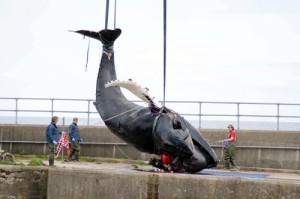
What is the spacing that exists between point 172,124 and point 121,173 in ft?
13.1

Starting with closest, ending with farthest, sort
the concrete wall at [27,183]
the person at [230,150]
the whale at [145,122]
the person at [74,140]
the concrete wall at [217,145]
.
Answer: the concrete wall at [27,183] → the whale at [145,122] → the person at [230,150] → the person at [74,140] → the concrete wall at [217,145]

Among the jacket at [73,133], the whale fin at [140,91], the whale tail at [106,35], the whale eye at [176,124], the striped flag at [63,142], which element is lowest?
the striped flag at [63,142]

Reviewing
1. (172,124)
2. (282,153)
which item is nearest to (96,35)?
(172,124)

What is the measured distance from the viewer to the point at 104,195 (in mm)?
14016

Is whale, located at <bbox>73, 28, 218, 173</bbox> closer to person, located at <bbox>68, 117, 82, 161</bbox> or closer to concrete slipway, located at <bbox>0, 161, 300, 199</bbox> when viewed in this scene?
concrete slipway, located at <bbox>0, 161, 300, 199</bbox>

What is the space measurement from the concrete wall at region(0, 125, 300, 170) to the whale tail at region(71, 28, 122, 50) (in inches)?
221

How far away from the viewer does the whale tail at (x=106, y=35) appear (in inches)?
768

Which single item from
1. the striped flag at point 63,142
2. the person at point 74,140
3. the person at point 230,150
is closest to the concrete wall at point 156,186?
the person at point 74,140

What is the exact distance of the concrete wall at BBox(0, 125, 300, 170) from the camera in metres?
23.6

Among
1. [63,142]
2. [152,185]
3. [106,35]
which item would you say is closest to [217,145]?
[63,142]

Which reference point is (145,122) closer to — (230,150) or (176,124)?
(176,124)

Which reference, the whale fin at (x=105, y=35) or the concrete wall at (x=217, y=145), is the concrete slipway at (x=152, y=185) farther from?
the concrete wall at (x=217, y=145)

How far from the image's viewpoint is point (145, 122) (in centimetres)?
1822

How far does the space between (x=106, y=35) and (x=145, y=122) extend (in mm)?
3066
